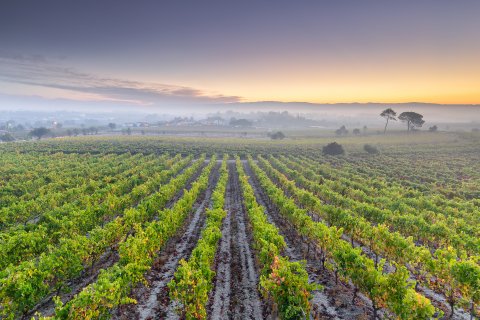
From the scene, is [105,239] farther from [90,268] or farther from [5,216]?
[5,216]

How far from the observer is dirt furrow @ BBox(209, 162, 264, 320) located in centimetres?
A: 1556

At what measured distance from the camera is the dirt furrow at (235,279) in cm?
1556

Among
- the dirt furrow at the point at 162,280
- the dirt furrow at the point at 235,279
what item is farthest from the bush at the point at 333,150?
the dirt furrow at the point at 162,280

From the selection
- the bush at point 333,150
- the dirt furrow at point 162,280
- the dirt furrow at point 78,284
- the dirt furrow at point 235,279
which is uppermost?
the dirt furrow at point 78,284

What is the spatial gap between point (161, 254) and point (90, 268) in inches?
199

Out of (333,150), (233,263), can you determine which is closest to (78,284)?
(233,263)

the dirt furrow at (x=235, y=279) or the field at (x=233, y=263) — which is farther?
the dirt furrow at (x=235, y=279)

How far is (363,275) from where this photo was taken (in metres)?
14.7

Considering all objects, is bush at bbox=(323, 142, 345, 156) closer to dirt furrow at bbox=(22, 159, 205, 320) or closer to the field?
the field

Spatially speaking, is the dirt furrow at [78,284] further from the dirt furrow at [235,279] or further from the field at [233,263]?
the dirt furrow at [235,279]

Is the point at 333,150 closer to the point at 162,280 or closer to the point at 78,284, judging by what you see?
the point at 162,280

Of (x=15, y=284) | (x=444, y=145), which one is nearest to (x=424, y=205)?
(x=15, y=284)

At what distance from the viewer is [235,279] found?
61.6ft

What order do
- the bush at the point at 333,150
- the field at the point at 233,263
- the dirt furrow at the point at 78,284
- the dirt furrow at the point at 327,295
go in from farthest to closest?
the bush at the point at 333,150
the dirt furrow at the point at 327,295
the dirt furrow at the point at 78,284
the field at the point at 233,263
